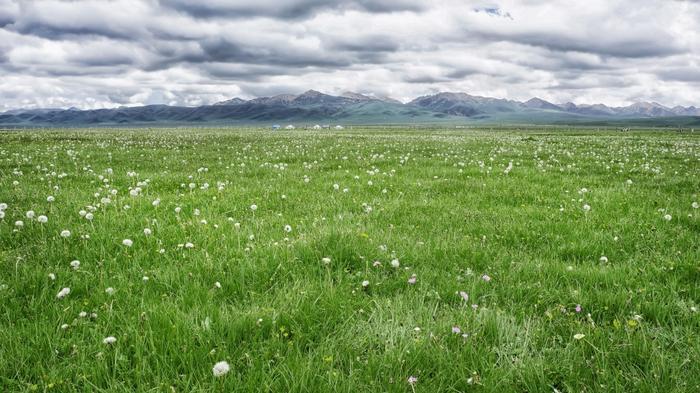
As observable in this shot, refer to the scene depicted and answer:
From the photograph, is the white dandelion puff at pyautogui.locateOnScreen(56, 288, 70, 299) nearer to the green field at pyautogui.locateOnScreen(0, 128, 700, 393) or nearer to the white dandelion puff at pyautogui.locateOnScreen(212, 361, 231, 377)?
the green field at pyautogui.locateOnScreen(0, 128, 700, 393)

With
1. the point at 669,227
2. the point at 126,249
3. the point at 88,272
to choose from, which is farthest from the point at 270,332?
the point at 669,227

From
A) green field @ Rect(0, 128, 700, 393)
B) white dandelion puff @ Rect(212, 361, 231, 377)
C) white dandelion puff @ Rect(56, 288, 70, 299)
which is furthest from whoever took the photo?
white dandelion puff @ Rect(56, 288, 70, 299)

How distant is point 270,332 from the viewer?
3.89 meters

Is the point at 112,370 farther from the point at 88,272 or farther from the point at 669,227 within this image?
the point at 669,227

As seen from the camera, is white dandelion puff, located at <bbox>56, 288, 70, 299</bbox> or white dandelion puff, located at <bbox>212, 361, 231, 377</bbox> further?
white dandelion puff, located at <bbox>56, 288, 70, 299</bbox>

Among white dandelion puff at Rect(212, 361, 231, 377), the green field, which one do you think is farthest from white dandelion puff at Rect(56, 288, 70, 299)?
white dandelion puff at Rect(212, 361, 231, 377)

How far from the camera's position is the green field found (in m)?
3.26

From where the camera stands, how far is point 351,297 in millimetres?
4672

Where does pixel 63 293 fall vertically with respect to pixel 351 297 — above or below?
above

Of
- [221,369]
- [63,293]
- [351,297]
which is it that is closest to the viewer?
[221,369]

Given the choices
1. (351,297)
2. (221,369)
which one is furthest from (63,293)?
(351,297)

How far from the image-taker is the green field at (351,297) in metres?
3.26

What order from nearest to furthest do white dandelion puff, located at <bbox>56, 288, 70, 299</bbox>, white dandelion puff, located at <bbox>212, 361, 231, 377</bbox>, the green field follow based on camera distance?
1. white dandelion puff, located at <bbox>212, 361, 231, 377</bbox>
2. the green field
3. white dandelion puff, located at <bbox>56, 288, 70, 299</bbox>

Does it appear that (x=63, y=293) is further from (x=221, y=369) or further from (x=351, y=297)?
(x=351, y=297)
